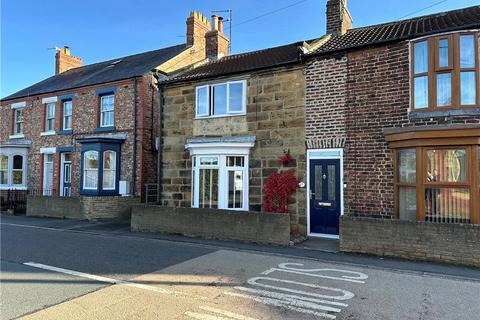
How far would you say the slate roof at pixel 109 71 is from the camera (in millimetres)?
18737

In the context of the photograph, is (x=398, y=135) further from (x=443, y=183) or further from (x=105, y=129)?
(x=105, y=129)

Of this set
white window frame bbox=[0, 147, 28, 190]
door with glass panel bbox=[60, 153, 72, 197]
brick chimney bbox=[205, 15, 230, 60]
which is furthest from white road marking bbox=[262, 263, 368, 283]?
white window frame bbox=[0, 147, 28, 190]

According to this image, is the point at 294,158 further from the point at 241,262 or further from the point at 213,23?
the point at 213,23

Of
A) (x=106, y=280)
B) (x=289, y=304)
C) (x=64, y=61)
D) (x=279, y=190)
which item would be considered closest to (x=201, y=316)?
(x=289, y=304)

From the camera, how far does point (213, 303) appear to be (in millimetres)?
5406

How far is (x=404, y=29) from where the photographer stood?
37.3 feet

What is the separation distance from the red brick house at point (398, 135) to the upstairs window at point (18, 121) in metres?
19.2

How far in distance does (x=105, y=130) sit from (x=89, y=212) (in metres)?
4.49

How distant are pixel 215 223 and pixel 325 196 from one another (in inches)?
141

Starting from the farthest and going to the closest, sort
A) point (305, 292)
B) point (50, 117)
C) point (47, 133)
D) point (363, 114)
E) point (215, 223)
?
1. point (50, 117)
2. point (47, 133)
3. point (215, 223)
4. point (363, 114)
5. point (305, 292)

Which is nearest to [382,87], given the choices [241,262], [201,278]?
[241,262]

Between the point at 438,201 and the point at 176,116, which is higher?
the point at 176,116

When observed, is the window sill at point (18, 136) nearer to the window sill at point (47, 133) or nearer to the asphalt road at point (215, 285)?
the window sill at point (47, 133)

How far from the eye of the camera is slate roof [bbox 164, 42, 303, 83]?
12695 millimetres
